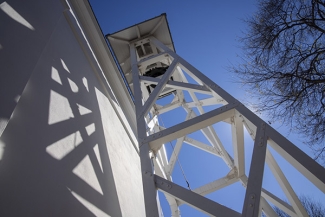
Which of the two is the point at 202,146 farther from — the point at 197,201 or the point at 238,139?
the point at 197,201

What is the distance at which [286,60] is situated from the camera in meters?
4.35

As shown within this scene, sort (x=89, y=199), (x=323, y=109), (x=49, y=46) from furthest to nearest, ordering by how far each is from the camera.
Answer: (x=323, y=109) → (x=49, y=46) → (x=89, y=199)

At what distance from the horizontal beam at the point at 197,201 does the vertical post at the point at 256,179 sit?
0.11m

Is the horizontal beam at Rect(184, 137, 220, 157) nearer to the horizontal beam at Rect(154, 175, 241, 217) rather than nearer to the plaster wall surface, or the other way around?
the plaster wall surface

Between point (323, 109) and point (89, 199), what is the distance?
4.01 m

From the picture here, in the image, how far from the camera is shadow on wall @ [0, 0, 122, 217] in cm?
169

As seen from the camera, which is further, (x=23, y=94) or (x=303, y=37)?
(x=303, y=37)

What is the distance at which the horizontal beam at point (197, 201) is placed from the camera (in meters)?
1.98

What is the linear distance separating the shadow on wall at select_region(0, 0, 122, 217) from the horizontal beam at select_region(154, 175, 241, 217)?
0.87 metres

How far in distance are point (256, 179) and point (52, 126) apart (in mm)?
1996

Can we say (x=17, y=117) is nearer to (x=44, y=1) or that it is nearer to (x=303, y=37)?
(x=44, y=1)

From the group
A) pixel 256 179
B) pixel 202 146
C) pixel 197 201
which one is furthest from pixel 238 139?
pixel 202 146

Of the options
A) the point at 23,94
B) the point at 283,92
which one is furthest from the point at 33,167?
the point at 283,92

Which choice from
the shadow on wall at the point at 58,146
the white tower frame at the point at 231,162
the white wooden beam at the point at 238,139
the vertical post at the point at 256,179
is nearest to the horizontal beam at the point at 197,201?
the white tower frame at the point at 231,162
